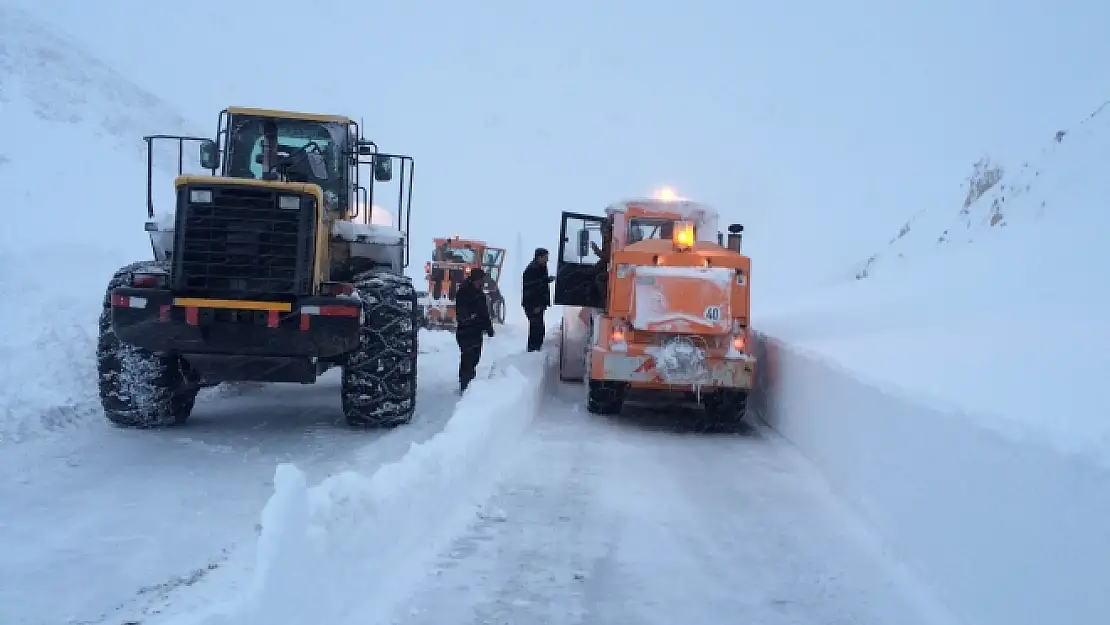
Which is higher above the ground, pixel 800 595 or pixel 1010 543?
pixel 1010 543

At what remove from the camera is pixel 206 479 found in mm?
6332

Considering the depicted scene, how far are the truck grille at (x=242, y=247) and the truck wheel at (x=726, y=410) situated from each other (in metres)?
4.28

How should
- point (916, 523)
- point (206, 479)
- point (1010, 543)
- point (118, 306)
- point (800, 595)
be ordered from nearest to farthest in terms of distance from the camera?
point (1010, 543) → point (800, 595) → point (916, 523) → point (206, 479) → point (118, 306)

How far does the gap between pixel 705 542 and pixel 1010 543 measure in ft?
6.36

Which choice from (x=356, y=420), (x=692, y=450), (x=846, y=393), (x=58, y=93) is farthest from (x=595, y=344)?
(x=58, y=93)

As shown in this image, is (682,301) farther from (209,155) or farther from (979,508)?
(979,508)

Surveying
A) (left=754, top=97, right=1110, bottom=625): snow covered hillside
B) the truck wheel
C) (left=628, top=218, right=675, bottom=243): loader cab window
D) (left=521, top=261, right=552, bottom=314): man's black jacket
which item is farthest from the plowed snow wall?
(left=521, top=261, right=552, bottom=314): man's black jacket

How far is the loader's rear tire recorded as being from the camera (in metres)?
9.58

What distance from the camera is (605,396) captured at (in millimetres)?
9664

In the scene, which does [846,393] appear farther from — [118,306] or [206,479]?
[118,306]

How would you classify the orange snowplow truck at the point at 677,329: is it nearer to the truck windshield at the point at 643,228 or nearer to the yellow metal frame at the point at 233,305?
the truck windshield at the point at 643,228

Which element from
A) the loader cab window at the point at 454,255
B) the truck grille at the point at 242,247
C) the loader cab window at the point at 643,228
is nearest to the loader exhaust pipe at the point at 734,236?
the loader cab window at the point at 643,228

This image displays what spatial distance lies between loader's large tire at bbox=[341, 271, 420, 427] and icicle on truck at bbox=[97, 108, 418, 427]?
0.04 ft

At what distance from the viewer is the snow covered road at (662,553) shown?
4262mm
